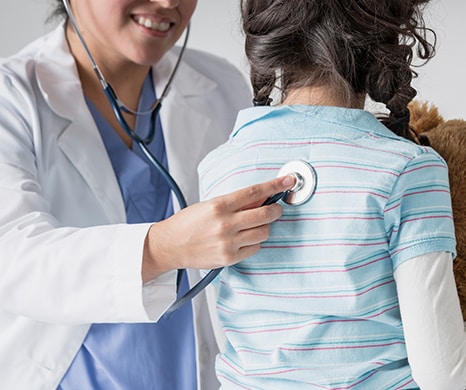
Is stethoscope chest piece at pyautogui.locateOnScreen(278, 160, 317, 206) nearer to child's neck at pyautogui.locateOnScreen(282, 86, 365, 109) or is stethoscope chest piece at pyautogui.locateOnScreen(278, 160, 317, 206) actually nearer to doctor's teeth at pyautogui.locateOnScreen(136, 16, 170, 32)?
child's neck at pyautogui.locateOnScreen(282, 86, 365, 109)

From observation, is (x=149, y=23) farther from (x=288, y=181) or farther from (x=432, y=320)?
(x=432, y=320)

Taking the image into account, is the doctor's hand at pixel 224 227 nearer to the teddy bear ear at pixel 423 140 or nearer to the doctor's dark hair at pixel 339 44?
the doctor's dark hair at pixel 339 44

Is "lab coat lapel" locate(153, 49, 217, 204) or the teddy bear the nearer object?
the teddy bear

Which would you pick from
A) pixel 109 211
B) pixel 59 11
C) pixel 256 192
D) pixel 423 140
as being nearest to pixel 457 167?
pixel 423 140

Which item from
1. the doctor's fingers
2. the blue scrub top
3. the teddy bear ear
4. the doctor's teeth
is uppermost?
the doctor's teeth

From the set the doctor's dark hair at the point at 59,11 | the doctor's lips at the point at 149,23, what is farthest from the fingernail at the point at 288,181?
the doctor's dark hair at the point at 59,11

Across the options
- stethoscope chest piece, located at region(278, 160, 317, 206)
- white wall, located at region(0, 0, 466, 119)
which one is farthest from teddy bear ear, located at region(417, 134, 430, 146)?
white wall, located at region(0, 0, 466, 119)

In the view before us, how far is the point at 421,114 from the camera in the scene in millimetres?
1285

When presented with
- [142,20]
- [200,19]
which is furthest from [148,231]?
[200,19]

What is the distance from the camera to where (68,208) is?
4.76 feet

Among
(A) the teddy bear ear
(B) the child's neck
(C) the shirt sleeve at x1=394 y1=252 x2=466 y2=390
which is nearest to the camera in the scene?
(C) the shirt sleeve at x1=394 y1=252 x2=466 y2=390

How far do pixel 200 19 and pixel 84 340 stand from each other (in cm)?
107

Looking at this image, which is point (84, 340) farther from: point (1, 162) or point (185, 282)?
point (1, 162)

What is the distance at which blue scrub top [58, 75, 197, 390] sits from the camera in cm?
143
